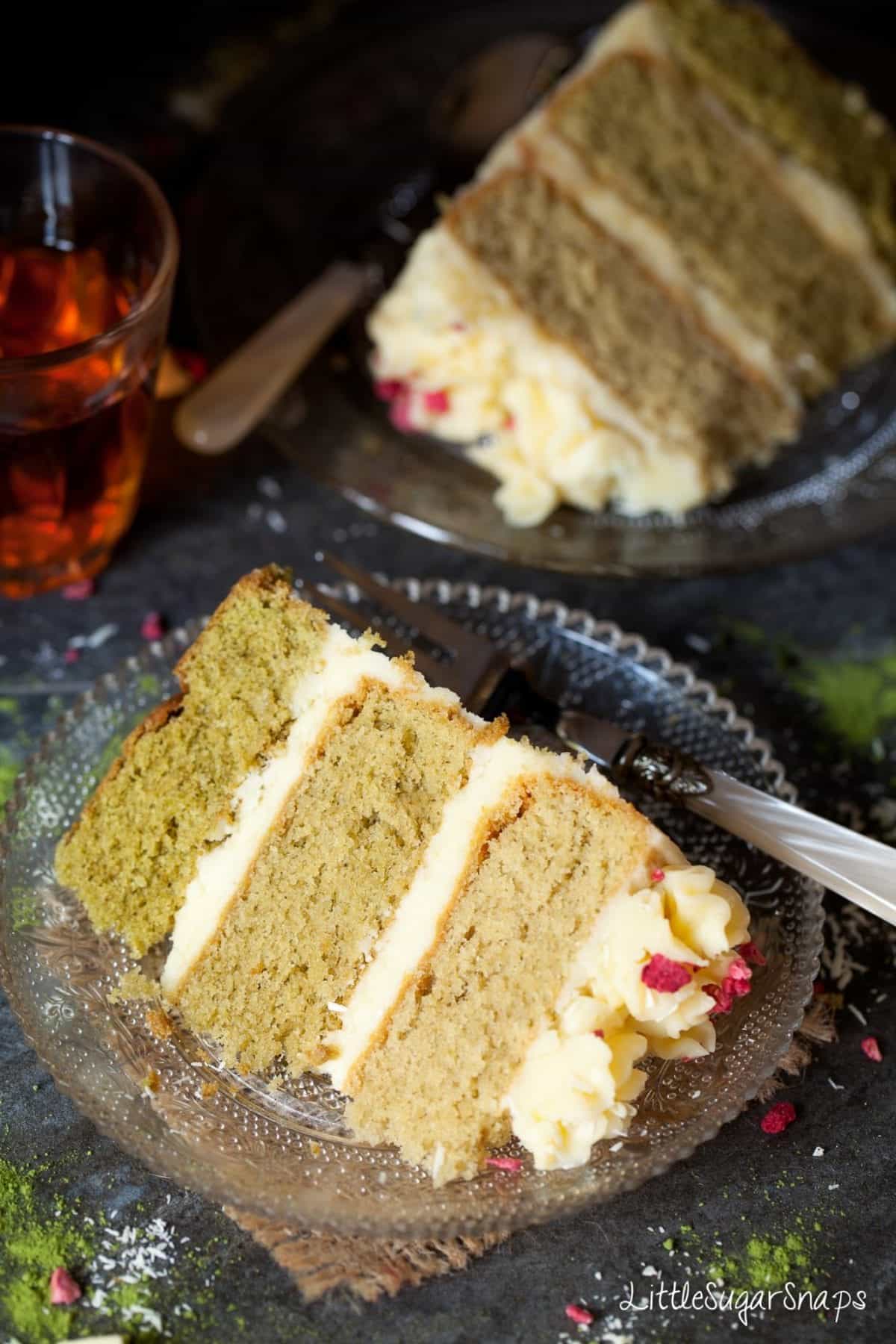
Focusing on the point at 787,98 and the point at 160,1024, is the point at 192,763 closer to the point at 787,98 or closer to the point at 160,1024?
the point at 160,1024

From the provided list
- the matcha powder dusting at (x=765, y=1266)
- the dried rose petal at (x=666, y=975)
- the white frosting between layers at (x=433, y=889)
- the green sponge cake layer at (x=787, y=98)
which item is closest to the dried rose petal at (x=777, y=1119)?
the matcha powder dusting at (x=765, y=1266)

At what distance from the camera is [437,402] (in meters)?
3.34

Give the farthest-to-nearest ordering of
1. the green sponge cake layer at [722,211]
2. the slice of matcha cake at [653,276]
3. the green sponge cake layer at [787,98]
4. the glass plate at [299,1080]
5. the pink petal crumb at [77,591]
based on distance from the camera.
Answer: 1. the green sponge cake layer at [787,98]
2. the green sponge cake layer at [722,211]
3. the slice of matcha cake at [653,276]
4. the pink petal crumb at [77,591]
5. the glass plate at [299,1080]

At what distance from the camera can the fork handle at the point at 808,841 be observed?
7.12 feet

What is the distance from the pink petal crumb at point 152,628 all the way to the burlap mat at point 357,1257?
1.27 m

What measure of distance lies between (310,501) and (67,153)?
0.90 m

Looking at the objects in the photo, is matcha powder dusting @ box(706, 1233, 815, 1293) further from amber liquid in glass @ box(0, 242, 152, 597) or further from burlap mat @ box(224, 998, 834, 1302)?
amber liquid in glass @ box(0, 242, 152, 597)

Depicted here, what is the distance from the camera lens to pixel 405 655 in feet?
7.30

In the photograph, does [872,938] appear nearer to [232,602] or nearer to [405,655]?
[405,655]

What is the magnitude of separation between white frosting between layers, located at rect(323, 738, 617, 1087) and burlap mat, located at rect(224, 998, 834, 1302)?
22 cm

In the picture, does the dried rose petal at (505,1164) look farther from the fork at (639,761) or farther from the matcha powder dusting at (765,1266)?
the fork at (639,761)

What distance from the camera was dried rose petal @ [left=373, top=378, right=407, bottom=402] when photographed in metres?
3.42

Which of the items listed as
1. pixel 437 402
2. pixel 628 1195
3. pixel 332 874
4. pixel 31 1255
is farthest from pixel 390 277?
pixel 31 1255

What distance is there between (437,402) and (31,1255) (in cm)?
205
